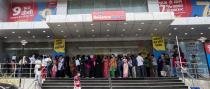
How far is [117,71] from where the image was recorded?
1689 cm

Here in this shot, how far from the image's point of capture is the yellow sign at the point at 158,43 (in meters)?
20.4

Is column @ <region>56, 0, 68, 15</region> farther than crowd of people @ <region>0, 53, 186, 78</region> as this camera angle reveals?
Yes

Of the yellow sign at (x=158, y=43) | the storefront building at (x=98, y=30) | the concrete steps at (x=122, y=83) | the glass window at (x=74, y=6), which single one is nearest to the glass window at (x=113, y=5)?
the storefront building at (x=98, y=30)

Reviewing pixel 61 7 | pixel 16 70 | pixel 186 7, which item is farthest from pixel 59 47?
pixel 186 7

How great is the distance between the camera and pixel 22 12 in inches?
877

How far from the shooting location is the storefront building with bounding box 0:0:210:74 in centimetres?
1927

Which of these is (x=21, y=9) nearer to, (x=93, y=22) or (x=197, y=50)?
(x=93, y=22)

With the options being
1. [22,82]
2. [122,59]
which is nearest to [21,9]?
[22,82]

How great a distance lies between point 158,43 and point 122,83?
7.13 meters

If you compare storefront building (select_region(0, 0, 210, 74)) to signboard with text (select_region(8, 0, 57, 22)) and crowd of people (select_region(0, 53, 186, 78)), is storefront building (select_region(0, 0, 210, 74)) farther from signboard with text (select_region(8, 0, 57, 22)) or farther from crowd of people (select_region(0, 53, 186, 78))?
crowd of people (select_region(0, 53, 186, 78))

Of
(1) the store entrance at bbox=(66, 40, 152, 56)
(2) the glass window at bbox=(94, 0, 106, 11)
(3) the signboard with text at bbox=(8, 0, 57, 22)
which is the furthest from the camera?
(3) the signboard with text at bbox=(8, 0, 57, 22)

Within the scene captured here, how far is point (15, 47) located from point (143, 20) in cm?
1084

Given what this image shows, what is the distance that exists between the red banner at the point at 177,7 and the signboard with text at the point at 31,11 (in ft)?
27.7

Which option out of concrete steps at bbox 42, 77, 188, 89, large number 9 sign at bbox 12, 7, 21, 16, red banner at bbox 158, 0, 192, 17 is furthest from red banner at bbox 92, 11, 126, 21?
large number 9 sign at bbox 12, 7, 21, 16
